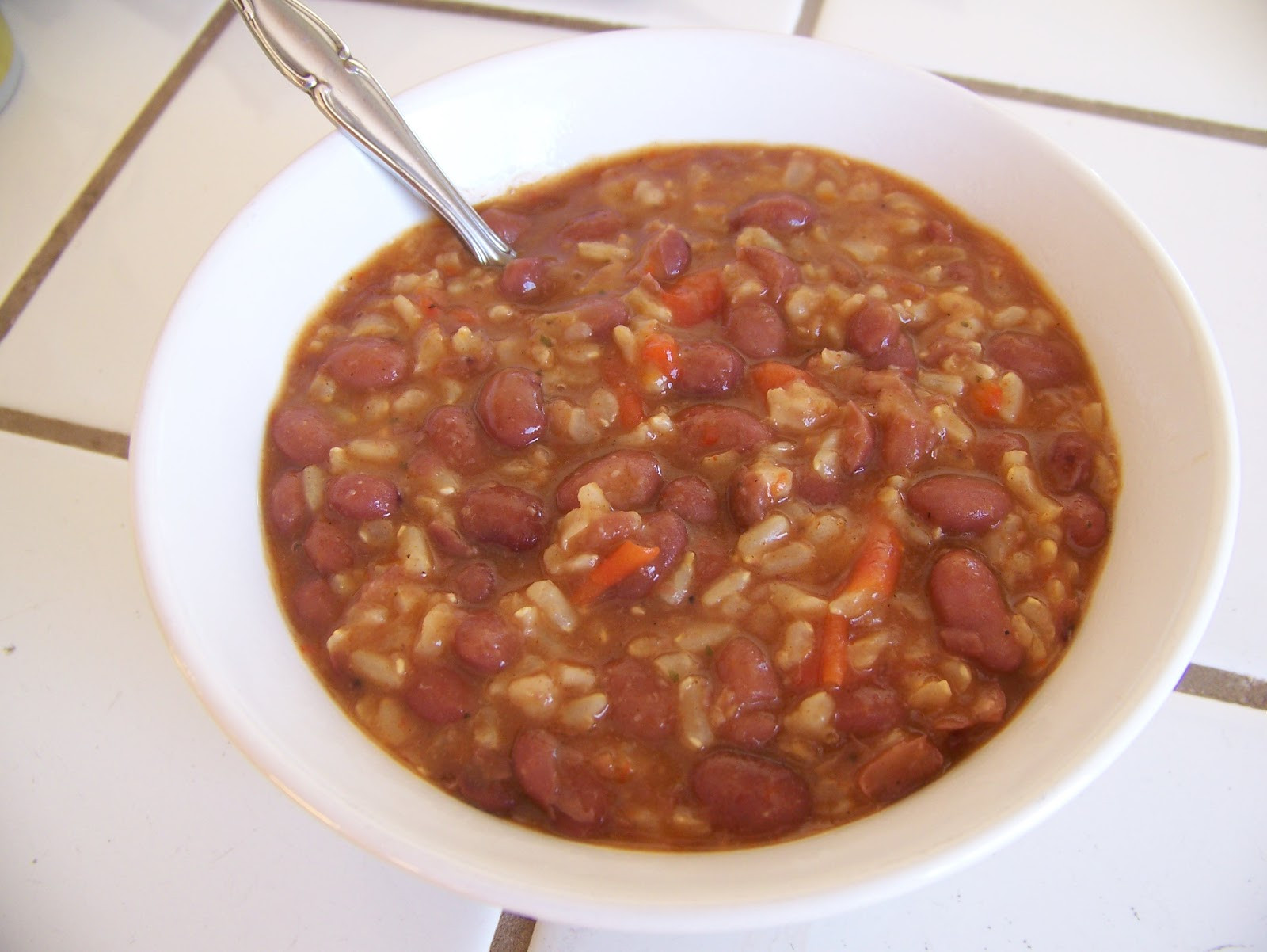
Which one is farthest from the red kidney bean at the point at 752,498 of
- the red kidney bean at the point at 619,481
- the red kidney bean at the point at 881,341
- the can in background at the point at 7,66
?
the can in background at the point at 7,66

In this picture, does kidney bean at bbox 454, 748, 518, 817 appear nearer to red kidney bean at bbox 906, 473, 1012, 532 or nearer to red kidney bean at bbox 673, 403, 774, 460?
red kidney bean at bbox 673, 403, 774, 460

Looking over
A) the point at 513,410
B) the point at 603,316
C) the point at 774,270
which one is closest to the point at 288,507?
the point at 513,410

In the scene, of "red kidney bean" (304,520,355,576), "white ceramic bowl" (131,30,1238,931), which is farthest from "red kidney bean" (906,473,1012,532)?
"red kidney bean" (304,520,355,576)

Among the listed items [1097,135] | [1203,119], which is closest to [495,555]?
[1097,135]

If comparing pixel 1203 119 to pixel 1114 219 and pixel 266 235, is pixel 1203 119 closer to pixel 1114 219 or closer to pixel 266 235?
pixel 1114 219

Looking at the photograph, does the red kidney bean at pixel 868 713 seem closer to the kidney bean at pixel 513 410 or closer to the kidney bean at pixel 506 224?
the kidney bean at pixel 513 410

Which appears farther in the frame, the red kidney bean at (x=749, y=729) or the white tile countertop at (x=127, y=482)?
the white tile countertop at (x=127, y=482)
